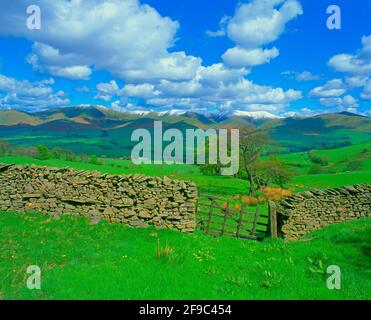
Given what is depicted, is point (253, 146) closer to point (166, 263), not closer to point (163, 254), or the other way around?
point (163, 254)

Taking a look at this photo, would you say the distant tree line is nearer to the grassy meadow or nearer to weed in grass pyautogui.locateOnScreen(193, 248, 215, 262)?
the grassy meadow

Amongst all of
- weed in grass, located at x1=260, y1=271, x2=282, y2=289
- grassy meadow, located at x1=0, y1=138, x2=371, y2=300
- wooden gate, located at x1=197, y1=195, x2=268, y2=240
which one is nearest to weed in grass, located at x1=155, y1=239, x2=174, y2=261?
grassy meadow, located at x1=0, y1=138, x2=371, y2=300

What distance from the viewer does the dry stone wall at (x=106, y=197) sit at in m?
13.8

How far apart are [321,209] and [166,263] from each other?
10.2 m

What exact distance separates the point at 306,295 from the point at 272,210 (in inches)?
314

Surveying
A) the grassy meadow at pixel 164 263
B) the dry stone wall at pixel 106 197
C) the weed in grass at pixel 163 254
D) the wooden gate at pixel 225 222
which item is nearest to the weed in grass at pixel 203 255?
the grassy meadow at pixel 164 263

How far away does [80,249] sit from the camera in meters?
10.8

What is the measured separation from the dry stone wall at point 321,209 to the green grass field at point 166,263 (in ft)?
9.82

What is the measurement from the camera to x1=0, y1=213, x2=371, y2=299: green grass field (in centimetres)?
806

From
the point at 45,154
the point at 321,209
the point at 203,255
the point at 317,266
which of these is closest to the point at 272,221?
the point at 321,209

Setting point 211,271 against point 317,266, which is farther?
point 317,266

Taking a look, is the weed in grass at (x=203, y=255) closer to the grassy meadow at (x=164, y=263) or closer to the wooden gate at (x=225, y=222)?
the grassy meadow at (x=164, y=263)

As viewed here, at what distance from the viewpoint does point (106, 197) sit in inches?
558

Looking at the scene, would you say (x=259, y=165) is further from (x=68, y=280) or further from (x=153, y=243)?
(x=68, y=280)
